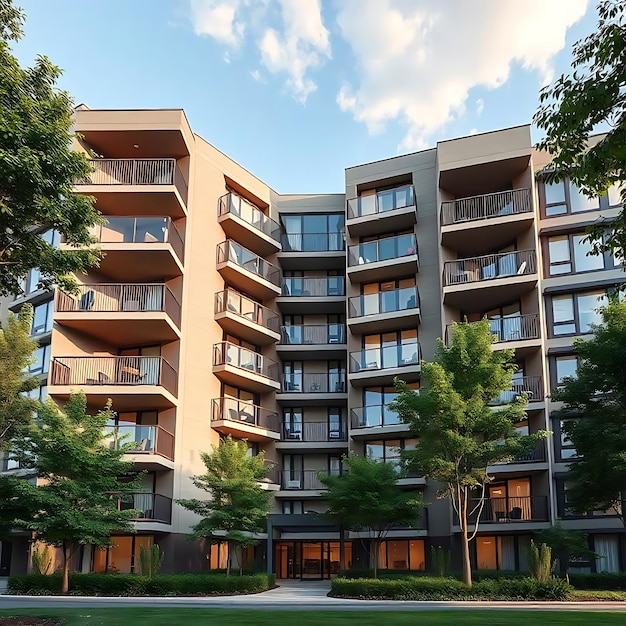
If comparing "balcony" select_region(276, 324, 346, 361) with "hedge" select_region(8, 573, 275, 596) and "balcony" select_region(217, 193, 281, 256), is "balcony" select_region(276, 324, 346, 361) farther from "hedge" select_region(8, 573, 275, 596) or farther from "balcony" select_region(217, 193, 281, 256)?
"hedge" select_region(8, 573, 275, 596)

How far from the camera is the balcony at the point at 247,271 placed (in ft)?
121

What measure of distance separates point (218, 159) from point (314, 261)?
8468 mm

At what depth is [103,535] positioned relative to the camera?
2491cm

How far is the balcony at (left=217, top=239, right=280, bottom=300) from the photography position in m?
37.0

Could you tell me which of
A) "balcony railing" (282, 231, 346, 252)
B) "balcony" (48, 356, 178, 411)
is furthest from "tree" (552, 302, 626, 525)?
"balcony railing" (282, 231, 346, 252)

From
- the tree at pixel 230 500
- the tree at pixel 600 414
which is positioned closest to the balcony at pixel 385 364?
the tree at pixel 230 500

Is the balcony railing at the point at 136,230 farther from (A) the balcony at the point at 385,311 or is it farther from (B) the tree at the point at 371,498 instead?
(B) the tree at the point at 371,498

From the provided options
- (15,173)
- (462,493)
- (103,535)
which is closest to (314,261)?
(462,493)

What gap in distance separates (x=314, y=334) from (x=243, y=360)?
18.1 feet

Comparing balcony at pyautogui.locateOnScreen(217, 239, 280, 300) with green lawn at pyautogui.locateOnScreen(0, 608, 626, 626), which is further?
balcony at pyautogui.locateOnScreen(217, 239, 280, 300)

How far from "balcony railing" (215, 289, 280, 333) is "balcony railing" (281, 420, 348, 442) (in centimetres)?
551

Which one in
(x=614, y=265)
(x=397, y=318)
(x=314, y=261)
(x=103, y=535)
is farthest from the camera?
(x=314, y=261)

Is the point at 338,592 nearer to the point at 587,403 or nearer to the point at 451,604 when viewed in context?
the point at 451,604

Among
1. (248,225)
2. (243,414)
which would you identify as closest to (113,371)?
→ (243,414)
